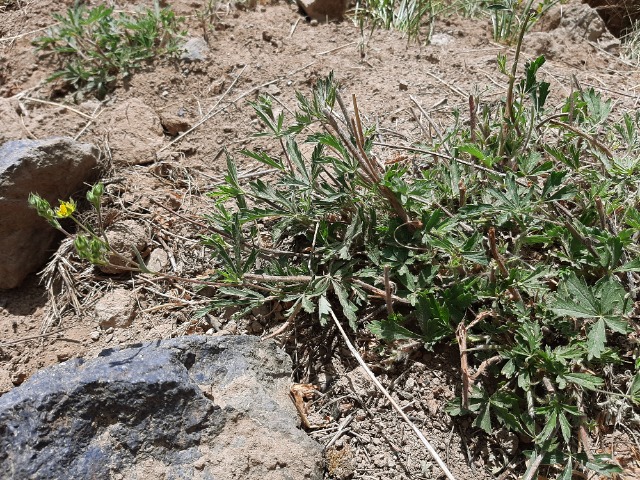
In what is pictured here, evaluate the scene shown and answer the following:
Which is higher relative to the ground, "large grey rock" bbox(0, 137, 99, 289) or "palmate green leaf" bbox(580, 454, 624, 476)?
"large grey rock" bbox(0, 137, 99, 289)

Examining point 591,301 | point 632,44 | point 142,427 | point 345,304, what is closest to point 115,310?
point 142,427

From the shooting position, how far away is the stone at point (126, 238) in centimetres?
288

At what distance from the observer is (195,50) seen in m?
3.94

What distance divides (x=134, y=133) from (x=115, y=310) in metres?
1.17

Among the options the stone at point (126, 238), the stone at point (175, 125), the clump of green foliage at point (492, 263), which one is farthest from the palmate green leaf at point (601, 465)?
the stone at point (175, 125)

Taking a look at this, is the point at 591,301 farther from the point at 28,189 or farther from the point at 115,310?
the point at 28,189

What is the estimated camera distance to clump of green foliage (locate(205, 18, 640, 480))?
2.03 m

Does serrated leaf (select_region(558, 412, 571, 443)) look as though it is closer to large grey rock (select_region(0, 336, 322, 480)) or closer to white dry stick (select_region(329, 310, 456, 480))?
white dry stick (select_region(329, 310, 456, 480))

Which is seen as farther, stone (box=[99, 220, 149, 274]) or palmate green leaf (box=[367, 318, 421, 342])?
stone (box=[99, 220, 149, 274])

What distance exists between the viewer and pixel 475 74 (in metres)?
3.51

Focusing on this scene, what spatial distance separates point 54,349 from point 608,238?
7.47 ft

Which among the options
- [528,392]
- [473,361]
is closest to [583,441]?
[528,392]

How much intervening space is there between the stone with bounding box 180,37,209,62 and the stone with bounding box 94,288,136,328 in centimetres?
181

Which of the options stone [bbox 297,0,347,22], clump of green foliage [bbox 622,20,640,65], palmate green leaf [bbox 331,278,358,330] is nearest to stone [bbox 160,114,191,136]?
stone [bbox 297,0,347,22]
